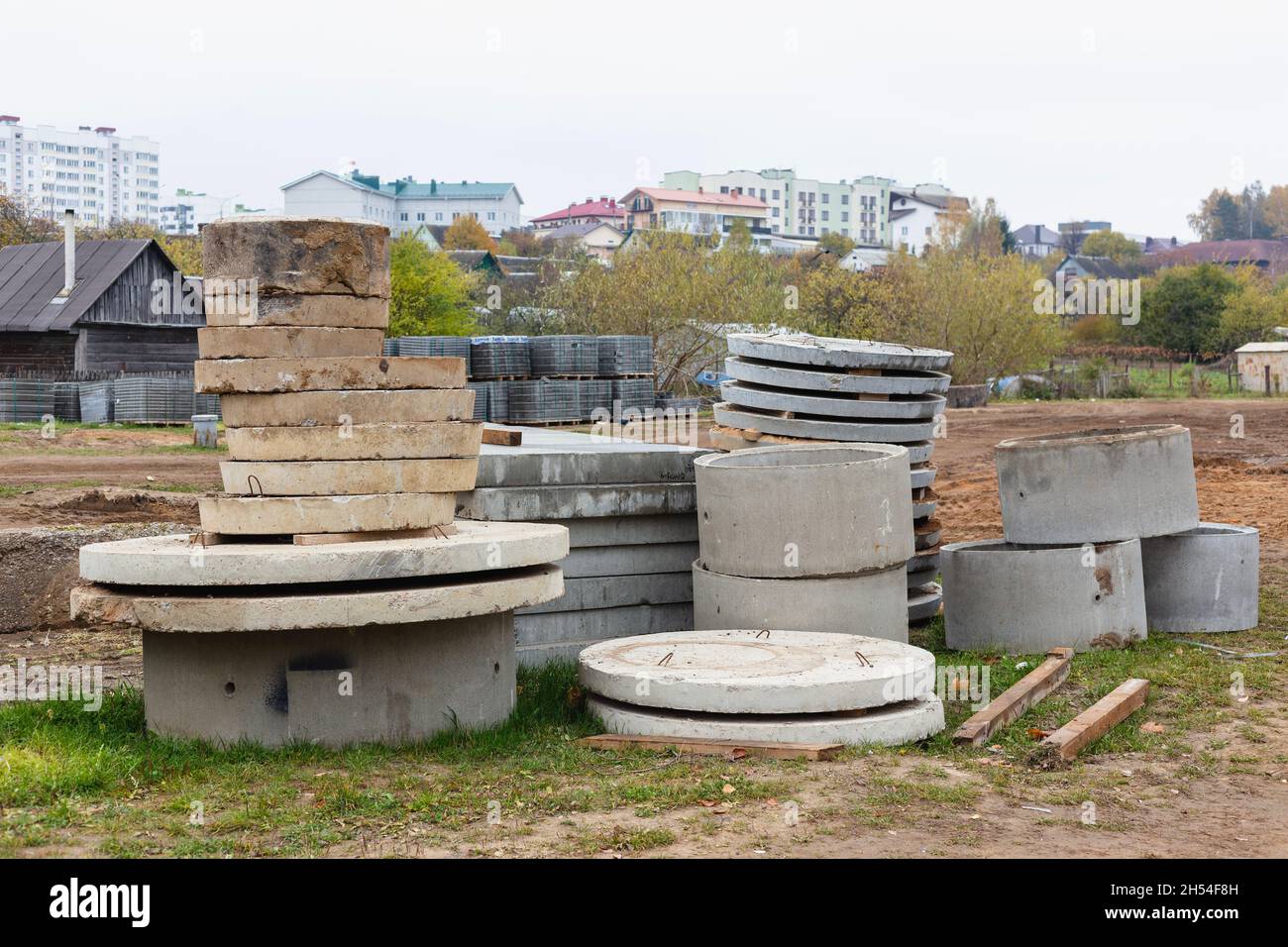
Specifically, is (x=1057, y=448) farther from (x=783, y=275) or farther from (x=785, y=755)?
(x=783, y=275)

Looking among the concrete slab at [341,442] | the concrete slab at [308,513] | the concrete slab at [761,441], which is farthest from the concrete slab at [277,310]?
the concrete slab at [761,441]

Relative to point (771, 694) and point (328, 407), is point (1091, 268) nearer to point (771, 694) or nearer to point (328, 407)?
point (771, 694)

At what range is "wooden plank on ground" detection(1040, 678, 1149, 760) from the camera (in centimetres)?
667

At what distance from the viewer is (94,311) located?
35.2 m

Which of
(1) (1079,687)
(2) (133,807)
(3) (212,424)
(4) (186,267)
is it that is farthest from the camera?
(4) (186,267)

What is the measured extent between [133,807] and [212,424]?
21.7 meters

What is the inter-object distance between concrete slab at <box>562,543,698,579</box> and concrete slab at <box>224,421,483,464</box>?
2023 millimetres

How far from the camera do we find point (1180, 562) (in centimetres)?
998

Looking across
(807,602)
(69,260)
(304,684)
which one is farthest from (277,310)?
(69,260)

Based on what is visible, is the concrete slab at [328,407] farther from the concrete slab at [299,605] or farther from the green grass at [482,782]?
the green grass at [482,782]

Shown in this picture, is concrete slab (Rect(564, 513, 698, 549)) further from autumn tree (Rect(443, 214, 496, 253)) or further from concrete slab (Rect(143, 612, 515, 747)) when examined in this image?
autumn tree (Rect(443, 214, 496, 253))

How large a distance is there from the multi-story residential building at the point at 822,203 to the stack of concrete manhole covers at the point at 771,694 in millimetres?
173198

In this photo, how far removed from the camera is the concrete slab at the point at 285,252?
6.86 meters

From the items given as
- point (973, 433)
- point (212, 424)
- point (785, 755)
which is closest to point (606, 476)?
point (785, 755)
